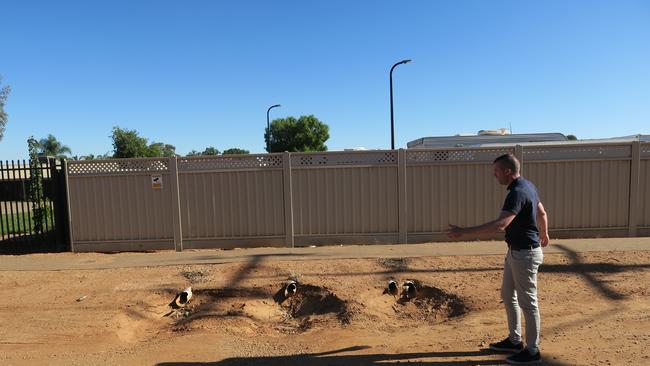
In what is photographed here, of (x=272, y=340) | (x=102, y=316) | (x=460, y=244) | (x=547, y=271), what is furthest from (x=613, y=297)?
(x=102, y=316)

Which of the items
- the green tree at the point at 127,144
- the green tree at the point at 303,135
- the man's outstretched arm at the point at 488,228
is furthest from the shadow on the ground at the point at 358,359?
the green tree at the point at 303,135

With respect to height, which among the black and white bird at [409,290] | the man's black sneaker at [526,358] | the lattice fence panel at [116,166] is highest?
the lattice fence panel at [116,166]

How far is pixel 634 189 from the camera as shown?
8.73m

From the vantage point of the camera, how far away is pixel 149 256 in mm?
8367

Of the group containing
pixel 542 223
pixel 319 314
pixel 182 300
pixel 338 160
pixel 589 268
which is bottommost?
pixel 319 314

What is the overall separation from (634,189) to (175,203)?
842 cm

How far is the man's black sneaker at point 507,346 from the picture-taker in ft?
13.3

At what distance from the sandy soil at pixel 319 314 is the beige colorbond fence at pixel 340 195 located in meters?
1.44

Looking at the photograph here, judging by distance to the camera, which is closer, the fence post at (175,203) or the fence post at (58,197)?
the fence post at (175,203)

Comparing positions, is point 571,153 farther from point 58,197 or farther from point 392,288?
point 58,197

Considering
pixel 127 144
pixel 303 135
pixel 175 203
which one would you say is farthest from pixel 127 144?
pixel 175 203

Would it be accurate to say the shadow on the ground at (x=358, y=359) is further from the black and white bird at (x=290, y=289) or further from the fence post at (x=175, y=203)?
the fence post at (x=175, y=203)

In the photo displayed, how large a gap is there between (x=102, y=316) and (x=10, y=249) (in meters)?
4.93

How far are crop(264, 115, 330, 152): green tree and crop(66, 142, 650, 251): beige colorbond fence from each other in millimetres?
Result: 43729
